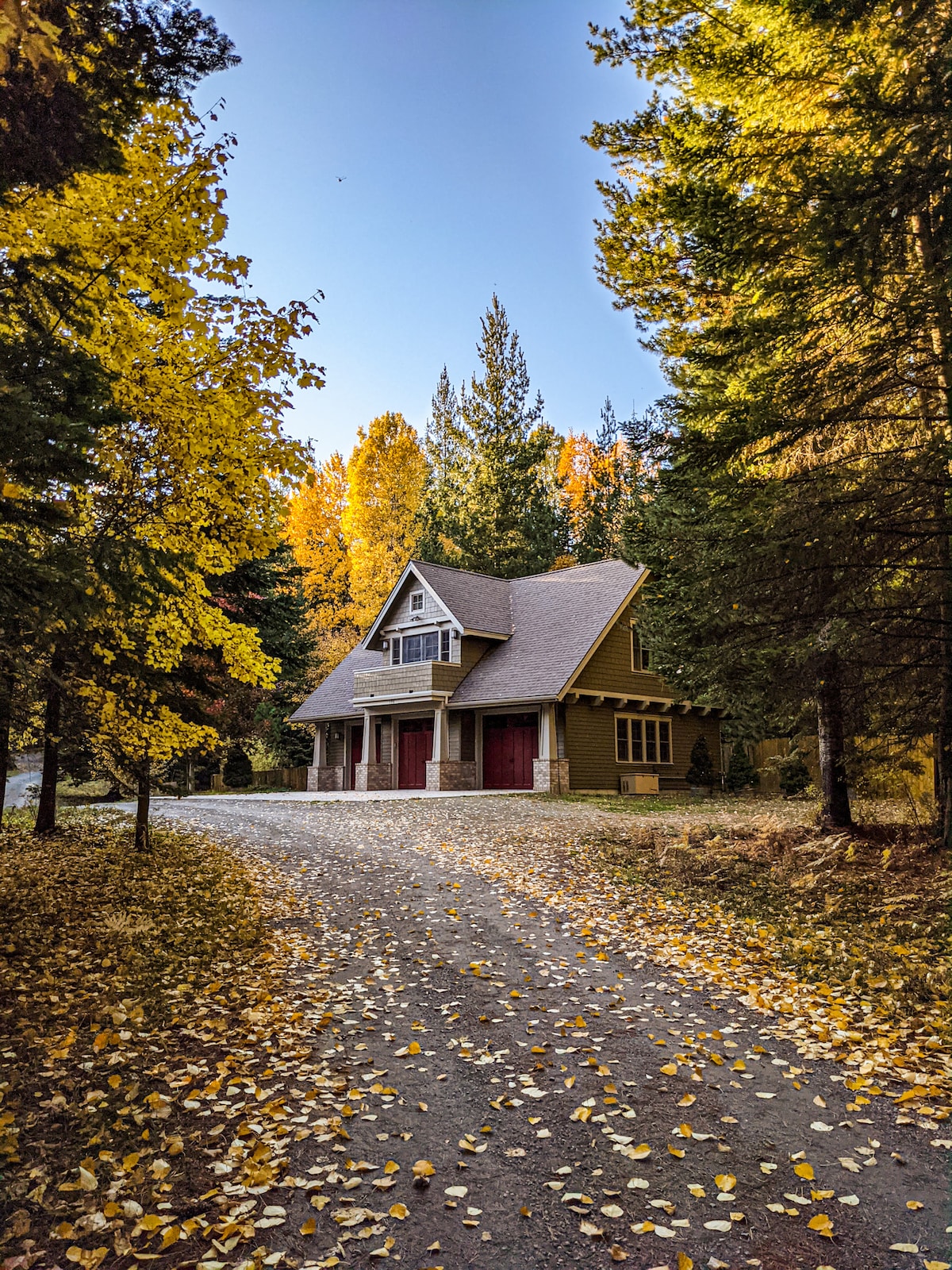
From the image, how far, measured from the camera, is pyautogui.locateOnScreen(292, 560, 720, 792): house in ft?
77.6

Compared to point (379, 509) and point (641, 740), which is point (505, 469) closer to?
point (379, 509)

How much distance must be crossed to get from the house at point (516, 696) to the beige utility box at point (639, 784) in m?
0.05

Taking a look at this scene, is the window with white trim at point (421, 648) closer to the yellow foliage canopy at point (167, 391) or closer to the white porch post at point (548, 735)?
the white porch post at point (548, 735)

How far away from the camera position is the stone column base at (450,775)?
81.6ft

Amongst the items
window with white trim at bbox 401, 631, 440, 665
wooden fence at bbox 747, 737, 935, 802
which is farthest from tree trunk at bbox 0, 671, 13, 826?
window with white trim at bbox 401, 631, 440, 665

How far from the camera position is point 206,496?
7.15 meters

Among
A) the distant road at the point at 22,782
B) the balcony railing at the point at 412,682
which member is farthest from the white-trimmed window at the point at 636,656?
the distant road at the point at 22,782

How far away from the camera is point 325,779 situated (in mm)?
30578

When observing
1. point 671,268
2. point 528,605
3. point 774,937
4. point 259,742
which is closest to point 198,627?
point 774,937

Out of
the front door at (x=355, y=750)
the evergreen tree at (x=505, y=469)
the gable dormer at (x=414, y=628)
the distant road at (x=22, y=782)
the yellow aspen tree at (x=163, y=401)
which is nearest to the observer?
the yellow aspen tree at (x=163, y=401)

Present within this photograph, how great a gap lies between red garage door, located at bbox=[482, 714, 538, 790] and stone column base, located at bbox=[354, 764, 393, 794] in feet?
13.7

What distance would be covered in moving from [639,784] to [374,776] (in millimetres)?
9454

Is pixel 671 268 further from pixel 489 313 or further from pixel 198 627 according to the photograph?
pixel 489 313

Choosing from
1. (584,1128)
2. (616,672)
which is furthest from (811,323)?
(616,672)
